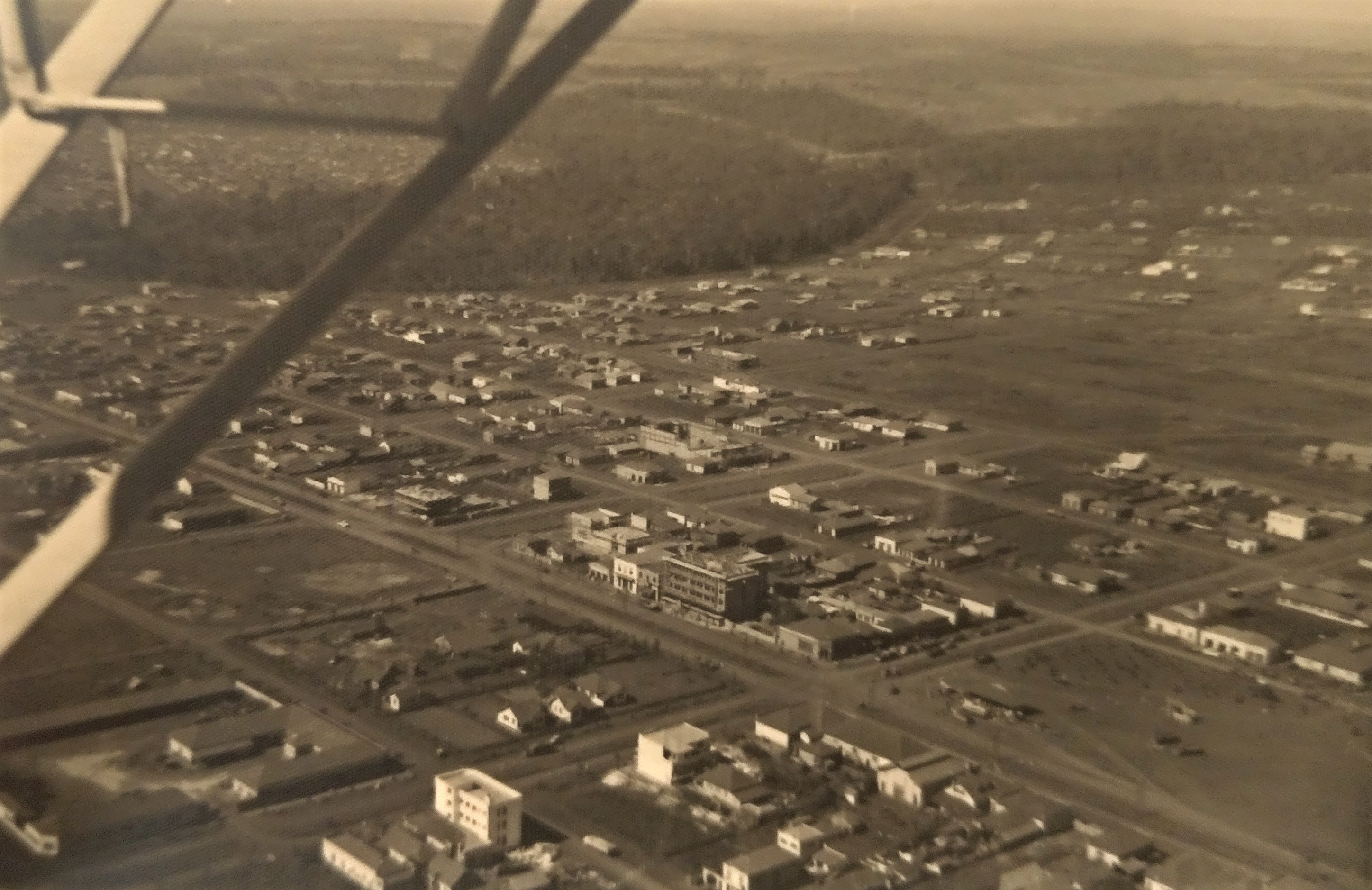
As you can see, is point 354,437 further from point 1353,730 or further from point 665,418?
point 1353,730

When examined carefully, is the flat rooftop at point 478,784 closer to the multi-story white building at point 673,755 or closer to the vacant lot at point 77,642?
the multi-story white building at point 673,755

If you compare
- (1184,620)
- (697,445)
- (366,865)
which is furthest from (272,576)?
(1184,620)

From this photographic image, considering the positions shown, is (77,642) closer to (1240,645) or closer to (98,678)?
(98,678)

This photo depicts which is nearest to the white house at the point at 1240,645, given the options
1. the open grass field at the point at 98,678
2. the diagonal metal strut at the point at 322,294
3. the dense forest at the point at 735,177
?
the dense forest at the point at 735,177

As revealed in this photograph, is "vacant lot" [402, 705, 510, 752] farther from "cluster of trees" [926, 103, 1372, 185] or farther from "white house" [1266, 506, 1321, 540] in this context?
"white house" [1266, 506, 1321, 540]

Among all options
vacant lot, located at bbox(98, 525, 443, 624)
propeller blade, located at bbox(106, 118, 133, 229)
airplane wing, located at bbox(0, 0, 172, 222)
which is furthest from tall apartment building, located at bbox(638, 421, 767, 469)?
airplane wing, located at bbox(0, 0, 172, 222)
